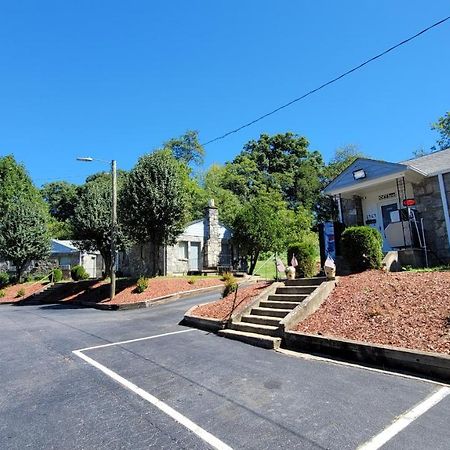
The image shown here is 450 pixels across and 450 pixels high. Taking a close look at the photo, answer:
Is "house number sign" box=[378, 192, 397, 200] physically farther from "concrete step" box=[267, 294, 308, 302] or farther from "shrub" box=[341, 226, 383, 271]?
"concrete step" box=[267, 294, 308, 302]

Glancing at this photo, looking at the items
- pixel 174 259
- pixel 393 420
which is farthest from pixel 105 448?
pixel 174 259

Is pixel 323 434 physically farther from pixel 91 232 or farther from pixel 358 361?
pixel 91 232

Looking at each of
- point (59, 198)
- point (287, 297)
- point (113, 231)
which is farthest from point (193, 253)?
point (59, 198)

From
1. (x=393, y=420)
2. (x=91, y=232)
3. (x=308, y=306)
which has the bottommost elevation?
(x=393, y=420)

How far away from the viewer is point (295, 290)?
357 inches

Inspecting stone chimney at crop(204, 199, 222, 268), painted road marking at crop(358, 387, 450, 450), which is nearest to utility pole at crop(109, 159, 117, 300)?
stone chimney at crop(204, 199, 222, 268)

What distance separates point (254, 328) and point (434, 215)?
793 centimetres

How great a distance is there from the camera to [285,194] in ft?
146

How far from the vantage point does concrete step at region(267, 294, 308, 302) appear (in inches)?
333

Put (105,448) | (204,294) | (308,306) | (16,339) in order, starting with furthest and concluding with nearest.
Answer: (204,294)
(16,339)
(308,306)
(105,448)

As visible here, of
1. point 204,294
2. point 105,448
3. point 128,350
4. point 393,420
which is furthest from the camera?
point 204,294

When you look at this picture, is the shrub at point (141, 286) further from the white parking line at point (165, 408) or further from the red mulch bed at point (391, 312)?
the red mulch bed at point (391, 312)

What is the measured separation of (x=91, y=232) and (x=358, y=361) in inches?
685

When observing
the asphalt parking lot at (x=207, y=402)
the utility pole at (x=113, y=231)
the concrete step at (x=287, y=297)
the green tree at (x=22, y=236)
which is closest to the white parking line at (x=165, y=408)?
the asphalt parking lot at (x=207, y=402)
